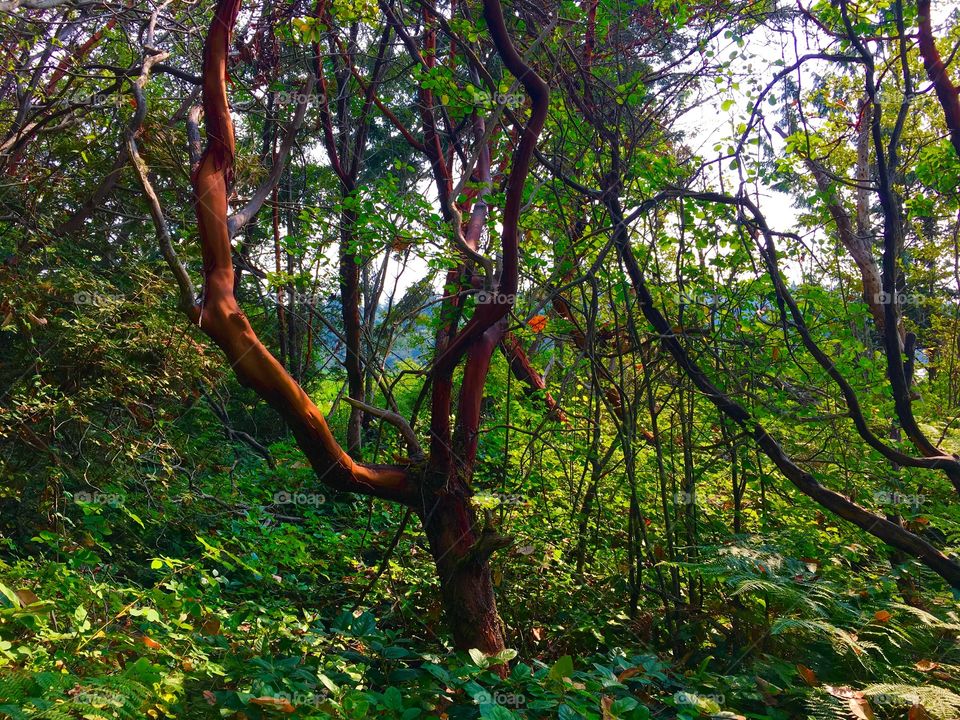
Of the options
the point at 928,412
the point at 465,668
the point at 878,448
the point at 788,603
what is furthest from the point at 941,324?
the point at 465,668

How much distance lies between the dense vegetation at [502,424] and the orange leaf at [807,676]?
12mm

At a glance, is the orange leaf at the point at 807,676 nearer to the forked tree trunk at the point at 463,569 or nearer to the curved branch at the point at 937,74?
the forked tree trunk at the point at 463,569

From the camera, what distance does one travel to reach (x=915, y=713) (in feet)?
8.71

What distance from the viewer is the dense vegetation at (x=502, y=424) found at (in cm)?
291

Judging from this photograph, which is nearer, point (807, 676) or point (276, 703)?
A: point (276, 703)

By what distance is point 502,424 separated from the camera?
16.1 feet

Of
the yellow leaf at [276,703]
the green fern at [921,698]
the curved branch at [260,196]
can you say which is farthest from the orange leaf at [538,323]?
the yellow leaf at [276,703]

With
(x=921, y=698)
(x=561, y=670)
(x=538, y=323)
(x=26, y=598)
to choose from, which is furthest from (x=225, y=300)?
(x=921, y=698)

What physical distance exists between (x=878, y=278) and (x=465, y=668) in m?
8.56

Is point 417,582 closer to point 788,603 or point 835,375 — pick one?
point 788,603

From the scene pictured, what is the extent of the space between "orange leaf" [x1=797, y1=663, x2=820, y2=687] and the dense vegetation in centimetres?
1

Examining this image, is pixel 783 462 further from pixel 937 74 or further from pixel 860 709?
pixel 937 74

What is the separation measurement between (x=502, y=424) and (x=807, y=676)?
2458 millimetres

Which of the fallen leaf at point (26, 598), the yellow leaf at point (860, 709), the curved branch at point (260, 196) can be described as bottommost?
the yellow leaf at point (860, 709)
